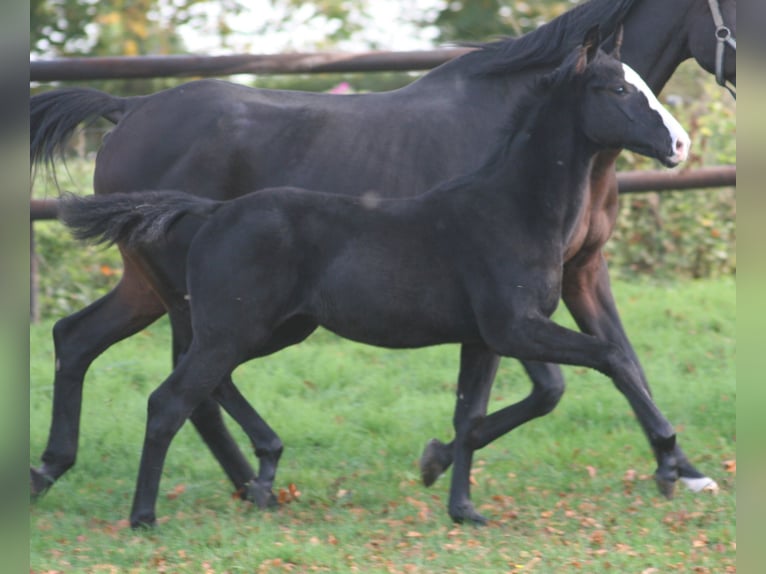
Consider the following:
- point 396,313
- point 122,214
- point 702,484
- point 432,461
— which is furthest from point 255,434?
point 702,484

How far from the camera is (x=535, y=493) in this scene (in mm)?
5117

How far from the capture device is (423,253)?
4398 mm

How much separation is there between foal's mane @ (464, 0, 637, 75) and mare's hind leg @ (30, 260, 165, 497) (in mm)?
1865

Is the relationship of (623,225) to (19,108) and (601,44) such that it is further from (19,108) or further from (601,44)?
(19,108)

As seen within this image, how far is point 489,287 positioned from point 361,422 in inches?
81.8

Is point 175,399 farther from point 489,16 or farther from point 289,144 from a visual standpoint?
point 489,16

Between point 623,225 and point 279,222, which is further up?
point 279,222

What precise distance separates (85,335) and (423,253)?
1760 millimetres

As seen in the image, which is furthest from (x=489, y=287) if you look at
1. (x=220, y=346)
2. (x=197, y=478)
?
(x=197, y=478)

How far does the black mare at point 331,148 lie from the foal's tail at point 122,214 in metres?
0.42

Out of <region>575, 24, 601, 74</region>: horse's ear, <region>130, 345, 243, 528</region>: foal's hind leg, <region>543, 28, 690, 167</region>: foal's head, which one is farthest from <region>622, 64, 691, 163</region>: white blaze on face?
<region>130, 345, 243, 528</region>: foal's hind leg

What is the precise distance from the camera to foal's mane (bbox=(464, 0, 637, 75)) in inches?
197

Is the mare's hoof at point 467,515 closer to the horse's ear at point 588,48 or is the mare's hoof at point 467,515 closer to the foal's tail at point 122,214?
the foal's tail at point 122,214

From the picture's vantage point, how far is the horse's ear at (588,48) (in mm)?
4410
